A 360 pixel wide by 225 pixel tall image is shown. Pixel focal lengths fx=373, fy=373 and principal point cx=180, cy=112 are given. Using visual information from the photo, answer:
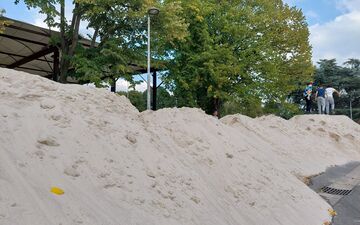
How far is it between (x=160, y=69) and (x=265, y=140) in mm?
9903

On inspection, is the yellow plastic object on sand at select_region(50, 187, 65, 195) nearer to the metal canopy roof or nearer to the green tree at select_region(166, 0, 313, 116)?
the metal canopy roof

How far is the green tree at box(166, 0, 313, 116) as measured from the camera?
19156 millimetres

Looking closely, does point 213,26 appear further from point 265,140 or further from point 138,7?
point 265,140

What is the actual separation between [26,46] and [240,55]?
11039mm

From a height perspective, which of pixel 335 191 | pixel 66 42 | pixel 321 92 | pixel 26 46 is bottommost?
pixel 335 191

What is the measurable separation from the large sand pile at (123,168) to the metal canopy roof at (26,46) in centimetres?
826

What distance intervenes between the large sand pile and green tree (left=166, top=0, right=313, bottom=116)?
10745 mm

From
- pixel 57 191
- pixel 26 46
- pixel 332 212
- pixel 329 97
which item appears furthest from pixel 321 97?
pixel 57 191

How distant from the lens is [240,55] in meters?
20.5

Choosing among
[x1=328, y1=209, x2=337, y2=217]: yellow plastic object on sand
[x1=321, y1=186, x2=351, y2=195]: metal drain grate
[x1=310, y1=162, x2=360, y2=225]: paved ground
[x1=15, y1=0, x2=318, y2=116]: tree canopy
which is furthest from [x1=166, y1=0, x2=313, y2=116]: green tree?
[x1=328, y1=209, x2=337, y2=217]: yellow plastic object on sand

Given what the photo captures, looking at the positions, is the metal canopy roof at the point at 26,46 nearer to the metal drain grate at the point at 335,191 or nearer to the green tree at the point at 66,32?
the green tree at the point at 66,32

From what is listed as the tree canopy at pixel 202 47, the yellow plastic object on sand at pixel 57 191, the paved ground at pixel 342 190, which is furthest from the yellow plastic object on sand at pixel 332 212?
the tree canopy at pixel 202 47

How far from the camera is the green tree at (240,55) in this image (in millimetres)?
19156

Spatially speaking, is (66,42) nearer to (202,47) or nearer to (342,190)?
(202,47)
